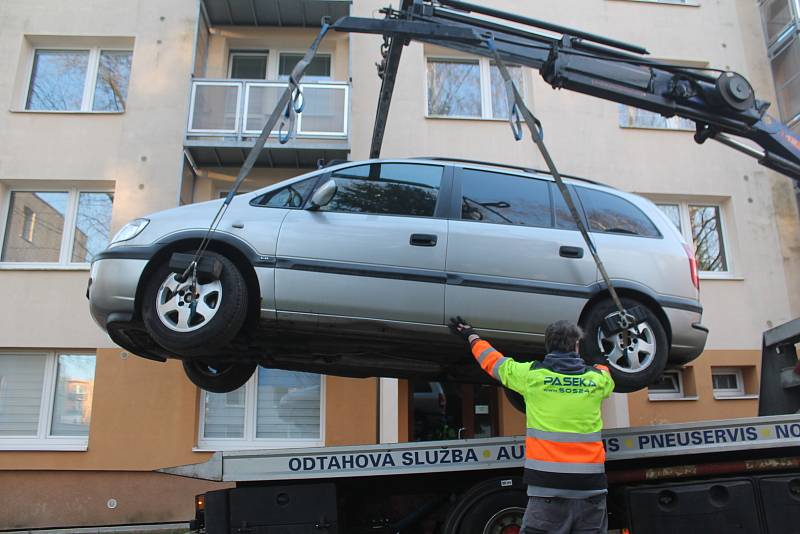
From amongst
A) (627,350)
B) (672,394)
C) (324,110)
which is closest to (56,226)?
(324,110)

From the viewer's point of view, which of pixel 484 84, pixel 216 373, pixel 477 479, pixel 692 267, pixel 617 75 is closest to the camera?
pixel 477 479

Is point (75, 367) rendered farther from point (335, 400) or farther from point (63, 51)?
point (63, 51)

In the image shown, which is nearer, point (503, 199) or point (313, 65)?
point (503, 199)

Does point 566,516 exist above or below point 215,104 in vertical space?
below

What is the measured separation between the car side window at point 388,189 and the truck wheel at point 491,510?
2.03 m

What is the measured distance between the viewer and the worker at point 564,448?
3.49 meters

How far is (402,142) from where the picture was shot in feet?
34.7

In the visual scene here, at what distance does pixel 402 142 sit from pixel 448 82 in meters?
1.68

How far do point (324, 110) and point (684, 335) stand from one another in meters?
6.84

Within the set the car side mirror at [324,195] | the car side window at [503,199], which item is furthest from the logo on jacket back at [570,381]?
the car side mirror at [324,195]

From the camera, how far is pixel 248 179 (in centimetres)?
1058

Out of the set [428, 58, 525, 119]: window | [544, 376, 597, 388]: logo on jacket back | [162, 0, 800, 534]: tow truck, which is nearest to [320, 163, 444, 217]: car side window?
[162, 0, 800, 534]: tow truck

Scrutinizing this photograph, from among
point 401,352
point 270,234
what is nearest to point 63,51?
point 270,234

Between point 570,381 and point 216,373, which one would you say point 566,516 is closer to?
point 570,381
